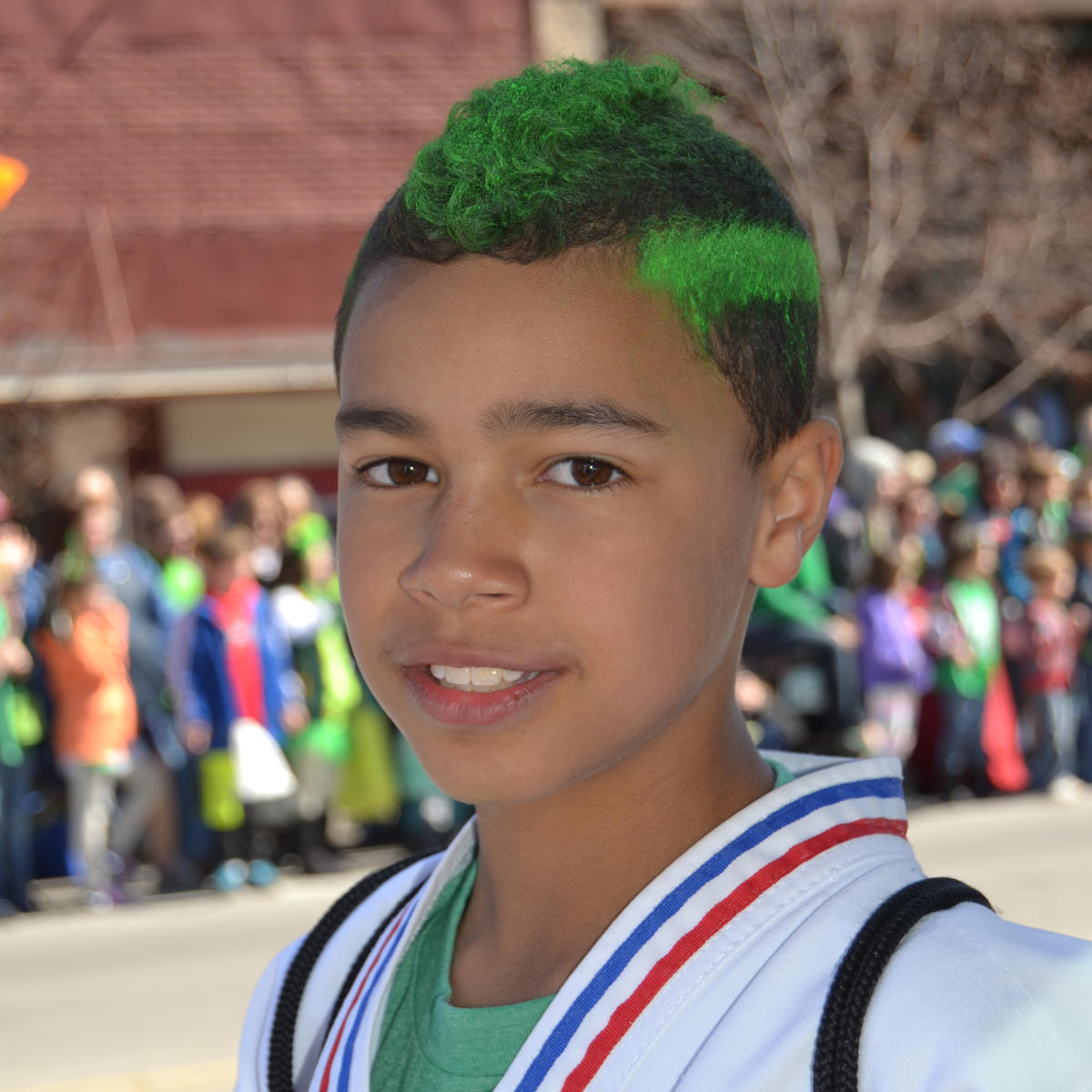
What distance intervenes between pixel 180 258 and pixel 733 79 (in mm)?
4923

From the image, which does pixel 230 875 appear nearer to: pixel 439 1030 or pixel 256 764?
pixel 256 764

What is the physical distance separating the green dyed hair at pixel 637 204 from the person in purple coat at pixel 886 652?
6486 millimetres

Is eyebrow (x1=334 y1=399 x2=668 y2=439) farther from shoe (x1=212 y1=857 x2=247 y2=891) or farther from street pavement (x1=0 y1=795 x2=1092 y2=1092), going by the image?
shoe (x1=212 y1=857 x2=247 y2=891)

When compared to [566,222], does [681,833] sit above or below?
below

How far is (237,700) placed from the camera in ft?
22.6

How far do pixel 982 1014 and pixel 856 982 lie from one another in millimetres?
91

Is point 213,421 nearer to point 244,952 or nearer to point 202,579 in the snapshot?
point 202,579

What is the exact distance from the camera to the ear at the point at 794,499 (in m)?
1.42

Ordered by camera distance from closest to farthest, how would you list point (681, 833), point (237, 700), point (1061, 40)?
point (681, 833)
point (237, 700)
point (1061, 40)

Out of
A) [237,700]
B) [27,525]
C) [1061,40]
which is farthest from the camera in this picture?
[1061,40]

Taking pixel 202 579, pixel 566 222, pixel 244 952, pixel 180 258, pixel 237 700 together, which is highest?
pixel 566 222

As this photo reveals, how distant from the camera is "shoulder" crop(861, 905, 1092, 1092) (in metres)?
1.06

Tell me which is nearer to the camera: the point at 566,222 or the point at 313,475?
the point at 566,222

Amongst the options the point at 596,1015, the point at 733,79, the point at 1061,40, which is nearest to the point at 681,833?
the point at 596,1015
